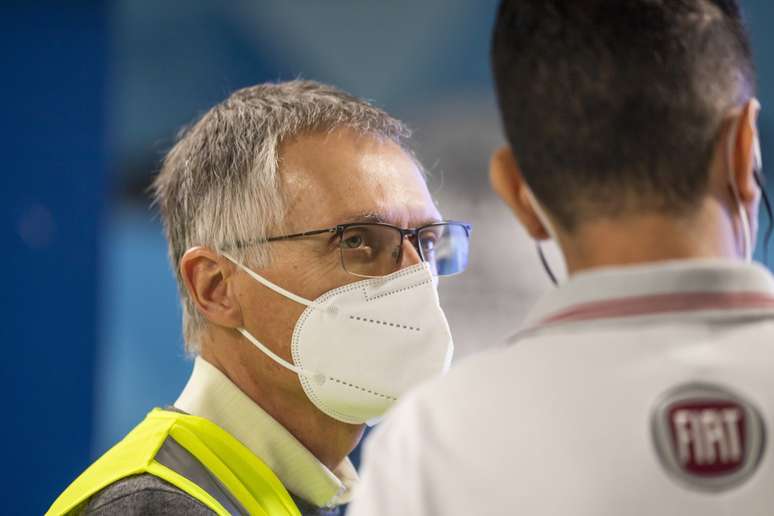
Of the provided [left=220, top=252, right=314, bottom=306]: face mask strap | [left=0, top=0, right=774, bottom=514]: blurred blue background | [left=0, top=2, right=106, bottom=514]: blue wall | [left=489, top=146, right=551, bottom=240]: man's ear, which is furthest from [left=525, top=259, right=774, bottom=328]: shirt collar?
[left=0, top=2, right=106, bottom=514]: blue wall

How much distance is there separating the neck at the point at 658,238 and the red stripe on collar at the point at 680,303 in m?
0.04

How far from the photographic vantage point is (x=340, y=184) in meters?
1.71

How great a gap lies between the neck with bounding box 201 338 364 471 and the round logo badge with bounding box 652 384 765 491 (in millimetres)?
996

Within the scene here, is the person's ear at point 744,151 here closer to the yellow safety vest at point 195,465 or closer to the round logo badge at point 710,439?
the round logo badge at point 710,439

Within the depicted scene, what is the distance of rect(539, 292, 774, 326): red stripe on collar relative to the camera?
76cm

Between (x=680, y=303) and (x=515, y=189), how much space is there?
0.65 feet

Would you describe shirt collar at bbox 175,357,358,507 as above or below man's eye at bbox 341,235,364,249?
below

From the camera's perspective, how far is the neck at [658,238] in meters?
0.79

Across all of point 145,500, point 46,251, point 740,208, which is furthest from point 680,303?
point 46,251

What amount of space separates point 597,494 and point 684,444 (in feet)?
0.22

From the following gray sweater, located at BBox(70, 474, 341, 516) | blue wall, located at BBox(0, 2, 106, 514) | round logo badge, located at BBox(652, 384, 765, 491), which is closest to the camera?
round logo badge, located at BBox(652, 384, 765, 491)

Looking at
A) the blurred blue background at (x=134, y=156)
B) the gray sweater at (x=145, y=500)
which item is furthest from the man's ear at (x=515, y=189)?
the blurred blue background at (x=134, y=156)

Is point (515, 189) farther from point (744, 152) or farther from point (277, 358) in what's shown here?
point (277, 358)

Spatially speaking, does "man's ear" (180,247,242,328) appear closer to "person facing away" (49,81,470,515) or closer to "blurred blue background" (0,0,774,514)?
"person facing away" (49,81,470,515)
